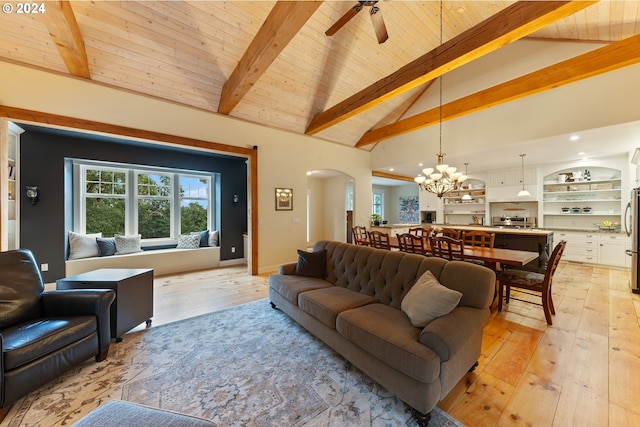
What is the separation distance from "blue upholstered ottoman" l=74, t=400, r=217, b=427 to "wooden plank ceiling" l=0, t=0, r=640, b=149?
9.99 feet

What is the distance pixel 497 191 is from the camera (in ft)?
23.1

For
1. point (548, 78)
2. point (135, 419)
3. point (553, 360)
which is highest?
point (548, 78)

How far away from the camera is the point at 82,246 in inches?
175

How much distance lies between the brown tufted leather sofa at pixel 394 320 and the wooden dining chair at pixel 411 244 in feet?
3.77

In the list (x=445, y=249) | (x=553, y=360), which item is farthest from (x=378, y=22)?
(x=553, y=360)

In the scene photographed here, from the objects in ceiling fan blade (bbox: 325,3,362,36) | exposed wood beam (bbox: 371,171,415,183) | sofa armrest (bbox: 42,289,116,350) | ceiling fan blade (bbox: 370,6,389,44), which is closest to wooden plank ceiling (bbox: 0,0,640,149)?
ceiling fan blade (bbox: 325,3,362,36)

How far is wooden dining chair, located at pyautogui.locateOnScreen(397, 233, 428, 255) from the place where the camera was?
357cm

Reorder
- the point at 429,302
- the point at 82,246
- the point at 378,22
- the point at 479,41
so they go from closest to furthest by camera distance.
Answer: the point at 429,302, the point at 378,22, the point at 479,41, the point at 82,246

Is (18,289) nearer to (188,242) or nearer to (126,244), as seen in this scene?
(126,244)

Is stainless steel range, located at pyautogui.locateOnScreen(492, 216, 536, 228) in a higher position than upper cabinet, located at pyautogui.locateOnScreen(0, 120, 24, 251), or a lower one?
lower

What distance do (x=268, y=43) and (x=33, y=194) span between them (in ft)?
14.7

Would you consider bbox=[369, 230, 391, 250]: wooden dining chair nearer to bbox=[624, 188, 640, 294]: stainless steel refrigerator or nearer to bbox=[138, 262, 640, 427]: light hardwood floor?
bbox=[138, 262, 640, 427]: light hardwood floor

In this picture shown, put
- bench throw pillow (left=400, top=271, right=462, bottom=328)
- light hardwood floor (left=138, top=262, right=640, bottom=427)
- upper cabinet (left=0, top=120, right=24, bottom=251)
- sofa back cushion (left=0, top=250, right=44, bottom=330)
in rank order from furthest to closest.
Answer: upper cabinet (left=0, top=120, right=24, bottom=251), sofa back cushion (left=0, top=250, right=44, bottom=330), bench throw pillow (left=400, top=271, right=462, bottom=328), light hardwood floor (left=138, top=262, right=640, bottom=427)

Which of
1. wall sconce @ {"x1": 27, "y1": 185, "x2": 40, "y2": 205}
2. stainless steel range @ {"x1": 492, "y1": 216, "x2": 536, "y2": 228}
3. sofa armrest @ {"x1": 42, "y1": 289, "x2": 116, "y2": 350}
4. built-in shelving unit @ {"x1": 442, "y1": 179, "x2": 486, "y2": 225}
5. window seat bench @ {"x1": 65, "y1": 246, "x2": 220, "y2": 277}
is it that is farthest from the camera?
built-in shelving unit @ {"x1": 442, "y1": 179, "x2": 486, "y2": 225}
